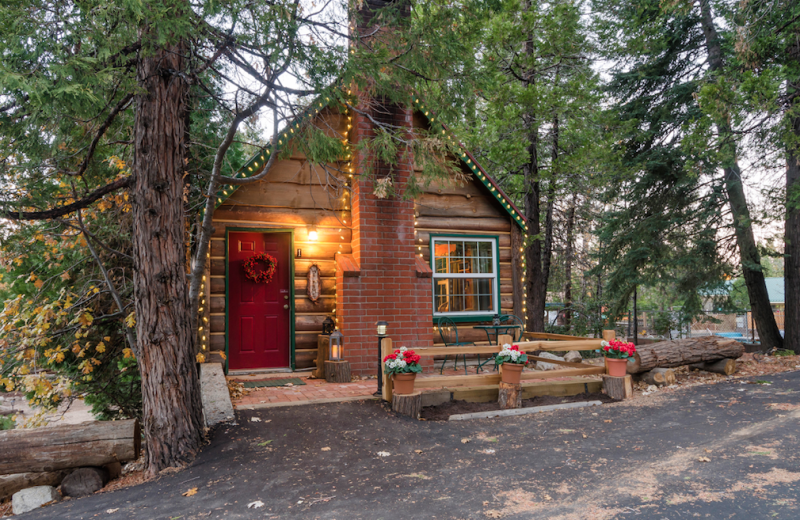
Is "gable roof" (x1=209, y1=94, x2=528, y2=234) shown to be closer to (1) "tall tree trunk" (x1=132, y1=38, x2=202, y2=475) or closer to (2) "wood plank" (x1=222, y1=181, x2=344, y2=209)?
(2) "wood plank" (x1=222, y1=181, x2=344, y2=209)

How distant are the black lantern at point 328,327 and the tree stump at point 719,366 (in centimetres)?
618

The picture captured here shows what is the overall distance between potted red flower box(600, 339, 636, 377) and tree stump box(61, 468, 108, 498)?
20.2 feet

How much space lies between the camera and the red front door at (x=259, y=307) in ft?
26.4

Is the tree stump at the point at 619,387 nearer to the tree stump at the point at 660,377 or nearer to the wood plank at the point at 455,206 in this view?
the tree stump at the point at 660,377

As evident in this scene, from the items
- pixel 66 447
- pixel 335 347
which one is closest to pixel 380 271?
pixel 335 347

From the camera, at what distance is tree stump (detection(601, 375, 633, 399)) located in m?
6.84

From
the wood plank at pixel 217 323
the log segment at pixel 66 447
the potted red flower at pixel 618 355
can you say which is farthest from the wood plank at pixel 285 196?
the potted red flower at pixel 618 355

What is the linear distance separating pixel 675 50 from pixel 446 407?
35.2 ft

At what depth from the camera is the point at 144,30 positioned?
3.94 m

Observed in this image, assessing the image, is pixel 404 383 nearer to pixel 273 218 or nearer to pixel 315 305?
pixel 315 305

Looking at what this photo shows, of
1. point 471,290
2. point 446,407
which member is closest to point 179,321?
point 446,407

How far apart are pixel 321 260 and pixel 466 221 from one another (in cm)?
285

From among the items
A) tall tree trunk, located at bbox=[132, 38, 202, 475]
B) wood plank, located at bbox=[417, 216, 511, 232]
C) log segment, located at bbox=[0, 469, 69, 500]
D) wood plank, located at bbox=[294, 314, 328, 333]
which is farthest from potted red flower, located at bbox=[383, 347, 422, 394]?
wood plank, located at bbox=[417, 216, 511, 232]

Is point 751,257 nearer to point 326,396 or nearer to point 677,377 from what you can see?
point 677,377
